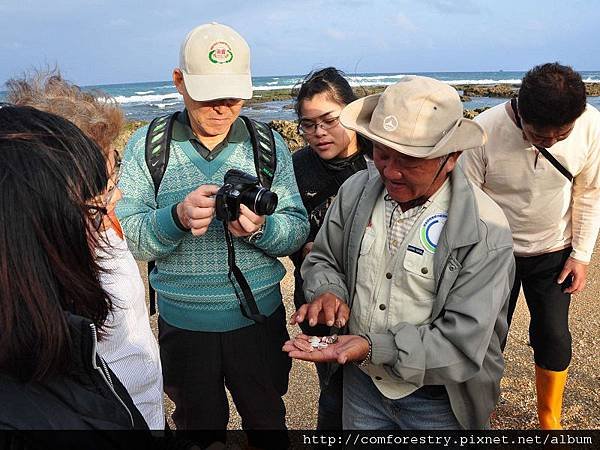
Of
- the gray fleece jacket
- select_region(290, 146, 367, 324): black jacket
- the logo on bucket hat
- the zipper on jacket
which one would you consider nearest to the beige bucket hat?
the logo on bucket hat

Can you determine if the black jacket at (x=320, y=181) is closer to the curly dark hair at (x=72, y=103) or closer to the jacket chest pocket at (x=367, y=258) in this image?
the jacket chest pocket at (x=367, y=258)

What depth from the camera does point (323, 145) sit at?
264 centimetres

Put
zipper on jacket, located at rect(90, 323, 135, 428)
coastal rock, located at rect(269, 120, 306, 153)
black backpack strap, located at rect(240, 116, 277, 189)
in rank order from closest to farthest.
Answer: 1. zipper on jacket, located at rect(90, 323, 135, 428)
2. black backpack strap, located at rect(240, 116, 277, 189)
3. coastal rock, located at rect(269, 120, 306, 153)

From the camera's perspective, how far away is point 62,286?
3.39 feet

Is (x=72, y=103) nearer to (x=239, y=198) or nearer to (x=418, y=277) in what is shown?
(x=239, y=198)

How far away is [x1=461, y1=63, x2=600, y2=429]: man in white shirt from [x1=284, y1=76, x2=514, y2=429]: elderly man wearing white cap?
934 millimetres

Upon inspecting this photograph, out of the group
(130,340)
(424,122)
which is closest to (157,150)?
(130,340)

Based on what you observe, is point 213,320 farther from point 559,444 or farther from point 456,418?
point 559,444

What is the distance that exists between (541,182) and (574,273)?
55 centimetres

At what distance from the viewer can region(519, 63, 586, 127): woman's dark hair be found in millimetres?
2363

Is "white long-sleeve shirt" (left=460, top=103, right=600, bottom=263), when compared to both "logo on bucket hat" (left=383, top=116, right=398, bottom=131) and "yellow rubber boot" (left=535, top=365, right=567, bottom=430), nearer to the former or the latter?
"yellow rubber boot" (left=535, top=365, right=567, bottom=430)

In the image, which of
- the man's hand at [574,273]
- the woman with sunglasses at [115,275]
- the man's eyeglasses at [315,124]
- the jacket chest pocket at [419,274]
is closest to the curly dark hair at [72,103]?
the woman with sunglasses at [115,275]

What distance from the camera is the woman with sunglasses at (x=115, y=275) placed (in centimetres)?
169

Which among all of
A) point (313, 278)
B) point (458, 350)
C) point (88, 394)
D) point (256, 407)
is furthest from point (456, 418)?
point (88, 394)
